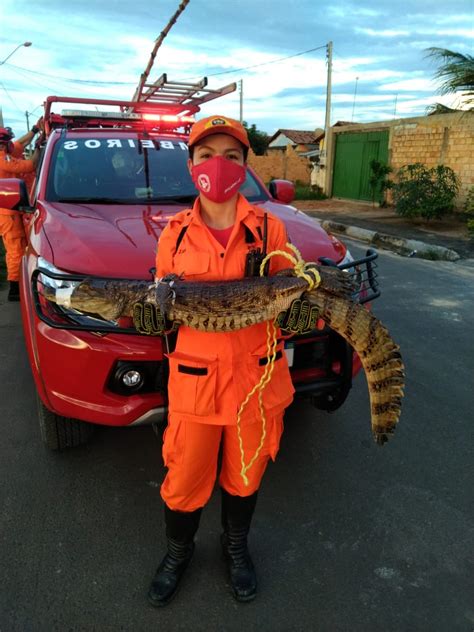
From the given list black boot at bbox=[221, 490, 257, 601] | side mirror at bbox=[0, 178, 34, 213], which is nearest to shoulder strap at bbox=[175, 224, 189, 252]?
black boot at bbox=[221, 490, 257, 601]

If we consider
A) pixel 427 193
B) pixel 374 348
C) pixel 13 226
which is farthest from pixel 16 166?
pixel 427 193

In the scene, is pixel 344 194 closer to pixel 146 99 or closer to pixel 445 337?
pixel 146 99

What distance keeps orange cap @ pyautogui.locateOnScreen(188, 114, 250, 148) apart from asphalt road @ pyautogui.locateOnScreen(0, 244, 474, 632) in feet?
5.91

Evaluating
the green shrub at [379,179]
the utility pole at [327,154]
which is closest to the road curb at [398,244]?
the green shrub at [379,179]

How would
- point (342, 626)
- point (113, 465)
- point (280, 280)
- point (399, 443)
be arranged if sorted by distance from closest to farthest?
point (280, 280), point (342, 626), point (113, 465), point (399, 443)

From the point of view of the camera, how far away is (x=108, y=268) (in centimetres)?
239

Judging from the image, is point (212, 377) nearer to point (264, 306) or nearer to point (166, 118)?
point (264, 306)

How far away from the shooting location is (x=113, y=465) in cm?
288

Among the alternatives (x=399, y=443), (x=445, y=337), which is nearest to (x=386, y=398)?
(x=399, y=443)

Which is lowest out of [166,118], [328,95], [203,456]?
[203,456]

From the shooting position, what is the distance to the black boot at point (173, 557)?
2.01 m

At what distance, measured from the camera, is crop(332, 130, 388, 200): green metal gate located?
1705cm

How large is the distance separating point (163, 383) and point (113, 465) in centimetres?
85

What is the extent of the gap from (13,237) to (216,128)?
4755 millimetres
